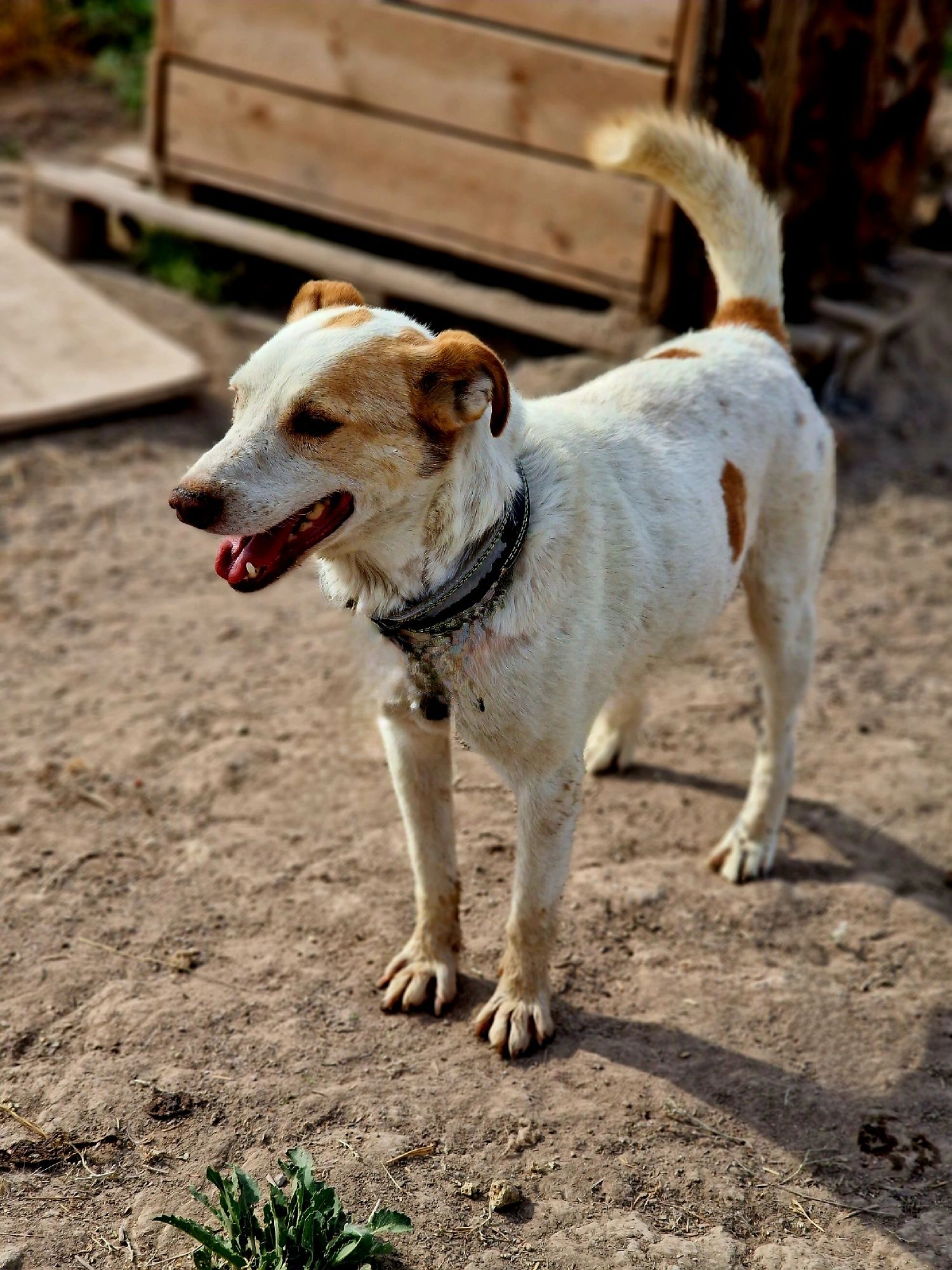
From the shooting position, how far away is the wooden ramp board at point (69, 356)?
18.8 ft

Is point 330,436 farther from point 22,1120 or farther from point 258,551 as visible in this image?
point 22,1120

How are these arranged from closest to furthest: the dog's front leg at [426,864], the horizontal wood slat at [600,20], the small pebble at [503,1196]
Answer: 1. the small pebble at [503,1196]
2. the dog's front leg at [426,864]
3. the horizontal wood slat at [600,20]

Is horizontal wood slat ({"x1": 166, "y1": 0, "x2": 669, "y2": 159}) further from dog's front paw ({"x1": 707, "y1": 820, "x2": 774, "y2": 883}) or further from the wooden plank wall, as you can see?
dog's front paw ({"x1": 707, "y1": 820, "x2": 774, "y2": 883})

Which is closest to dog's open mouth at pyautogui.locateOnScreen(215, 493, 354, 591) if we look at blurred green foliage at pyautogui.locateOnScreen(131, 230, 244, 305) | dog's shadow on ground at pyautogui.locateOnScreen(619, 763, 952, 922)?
dog's shadow on ground at pyautogui.locateOnScreen(619, 763, 952, 922)

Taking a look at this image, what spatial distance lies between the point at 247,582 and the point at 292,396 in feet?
1.16

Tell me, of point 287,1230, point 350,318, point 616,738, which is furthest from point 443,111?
point 287,1230

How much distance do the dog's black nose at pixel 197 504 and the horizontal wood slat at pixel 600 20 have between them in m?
3.79

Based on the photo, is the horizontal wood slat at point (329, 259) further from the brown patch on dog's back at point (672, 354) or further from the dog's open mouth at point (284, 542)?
the dog's open mouth at point (284, 542)

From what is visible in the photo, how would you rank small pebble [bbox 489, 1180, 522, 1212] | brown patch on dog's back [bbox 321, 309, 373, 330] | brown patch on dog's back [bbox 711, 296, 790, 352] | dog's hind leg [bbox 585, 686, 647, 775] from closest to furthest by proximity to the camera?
brown patch on dog's back [bbox 321, 309, 373, 330]
small pebble [bbox 489, 1180, 522, 1212]
brown patch on dog's back [bbox 711, 296, 790, 352]
dog's hind leg [bbox 585, 686, 647, 775]

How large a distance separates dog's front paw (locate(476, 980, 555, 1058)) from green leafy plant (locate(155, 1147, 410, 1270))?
56 centimetres

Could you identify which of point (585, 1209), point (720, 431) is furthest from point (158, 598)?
point (585, 1209)

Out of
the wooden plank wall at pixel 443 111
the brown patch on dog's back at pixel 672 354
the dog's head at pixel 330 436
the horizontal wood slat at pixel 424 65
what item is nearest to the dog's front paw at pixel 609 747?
the brown patch on dog's back at pixel 672 354

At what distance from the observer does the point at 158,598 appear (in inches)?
186

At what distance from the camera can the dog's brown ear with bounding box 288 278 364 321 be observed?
2613 mm
